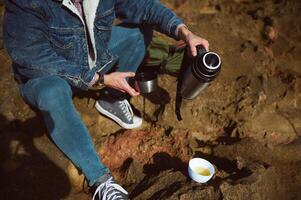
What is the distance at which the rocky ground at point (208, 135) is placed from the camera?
7.54ft

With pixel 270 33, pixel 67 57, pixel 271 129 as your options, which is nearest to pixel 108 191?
pixel 67 57

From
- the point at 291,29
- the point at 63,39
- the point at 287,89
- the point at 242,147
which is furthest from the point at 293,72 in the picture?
the point at 63,39

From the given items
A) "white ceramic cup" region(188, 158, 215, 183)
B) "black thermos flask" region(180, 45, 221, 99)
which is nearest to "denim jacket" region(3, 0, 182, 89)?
"black thermos flask" region(180, 45, 221, 99)

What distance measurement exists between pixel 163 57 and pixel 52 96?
1.29 meters

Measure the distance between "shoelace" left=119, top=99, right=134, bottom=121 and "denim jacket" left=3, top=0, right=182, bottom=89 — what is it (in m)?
0.46

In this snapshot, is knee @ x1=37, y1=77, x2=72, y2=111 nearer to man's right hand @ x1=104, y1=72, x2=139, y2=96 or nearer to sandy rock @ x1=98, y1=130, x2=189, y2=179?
man's right hand @ x1=104, y1=72, x2=139, y2=96

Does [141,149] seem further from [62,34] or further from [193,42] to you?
[62,34]

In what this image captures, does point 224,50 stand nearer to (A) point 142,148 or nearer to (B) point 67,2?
(A) point 142,148

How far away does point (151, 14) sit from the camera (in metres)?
2.49

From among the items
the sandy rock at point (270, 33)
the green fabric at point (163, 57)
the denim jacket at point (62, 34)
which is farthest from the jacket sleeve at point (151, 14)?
the sandy rock at point (270, 33)

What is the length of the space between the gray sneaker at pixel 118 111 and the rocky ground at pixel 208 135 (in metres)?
0.07

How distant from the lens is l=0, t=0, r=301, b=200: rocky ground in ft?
7.54

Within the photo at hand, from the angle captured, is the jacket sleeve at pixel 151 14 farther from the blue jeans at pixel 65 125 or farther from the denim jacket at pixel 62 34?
the blue jeans at pixel 65 125

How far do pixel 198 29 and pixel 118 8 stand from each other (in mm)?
1286
